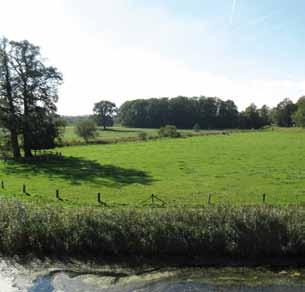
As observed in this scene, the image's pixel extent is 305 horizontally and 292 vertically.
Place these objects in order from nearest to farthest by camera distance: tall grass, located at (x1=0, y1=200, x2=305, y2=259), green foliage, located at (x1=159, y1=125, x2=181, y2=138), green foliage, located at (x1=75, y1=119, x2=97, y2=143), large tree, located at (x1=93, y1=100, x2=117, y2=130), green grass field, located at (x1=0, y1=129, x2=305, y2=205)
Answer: tall grass, located at (x1=0, y1=200, x2=305, y2=259)
green grass field, located at (x1=0, y1=129, x2=305, y2=205)
green foliage, located at (x1=75, y1=119, x2=97, y2=143)
green foliage, located at (x1=159, y1=125, x2=181, y2=138)
large tree, located at (x1=93, y1=100, x2=117, y2=130)

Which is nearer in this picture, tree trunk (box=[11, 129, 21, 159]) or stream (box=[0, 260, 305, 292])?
stream (box=[0, 260, 305, 292])

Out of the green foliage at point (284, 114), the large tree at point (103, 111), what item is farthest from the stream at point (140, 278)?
the green foliage at point (284, 114)

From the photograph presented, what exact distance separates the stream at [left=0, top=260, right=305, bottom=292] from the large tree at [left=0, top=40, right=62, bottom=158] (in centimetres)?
2945

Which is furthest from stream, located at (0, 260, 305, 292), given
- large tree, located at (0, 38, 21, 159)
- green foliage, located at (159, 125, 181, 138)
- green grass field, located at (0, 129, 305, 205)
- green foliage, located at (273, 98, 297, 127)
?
green foliage, located at (273, 98, 297, 127)

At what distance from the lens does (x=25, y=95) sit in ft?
136

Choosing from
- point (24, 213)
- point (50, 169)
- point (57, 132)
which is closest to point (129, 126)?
point (57, 132)

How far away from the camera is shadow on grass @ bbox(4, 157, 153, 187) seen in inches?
1159

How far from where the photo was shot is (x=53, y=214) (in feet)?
50.1

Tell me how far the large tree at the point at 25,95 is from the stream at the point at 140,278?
29452 mm

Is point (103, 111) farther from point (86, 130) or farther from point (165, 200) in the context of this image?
point (165, 200)

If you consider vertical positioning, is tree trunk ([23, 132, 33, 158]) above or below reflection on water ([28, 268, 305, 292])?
above

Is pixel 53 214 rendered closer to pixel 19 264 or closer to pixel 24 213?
pixel 24 213

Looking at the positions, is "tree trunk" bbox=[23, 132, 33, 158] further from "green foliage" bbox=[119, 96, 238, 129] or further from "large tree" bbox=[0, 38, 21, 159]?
"green foliage" bbox=[119, 96, 238, 129]

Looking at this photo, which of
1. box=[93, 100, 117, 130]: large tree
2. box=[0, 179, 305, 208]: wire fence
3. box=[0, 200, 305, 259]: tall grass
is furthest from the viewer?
box=[93, 100, 117, 130]: large tree
